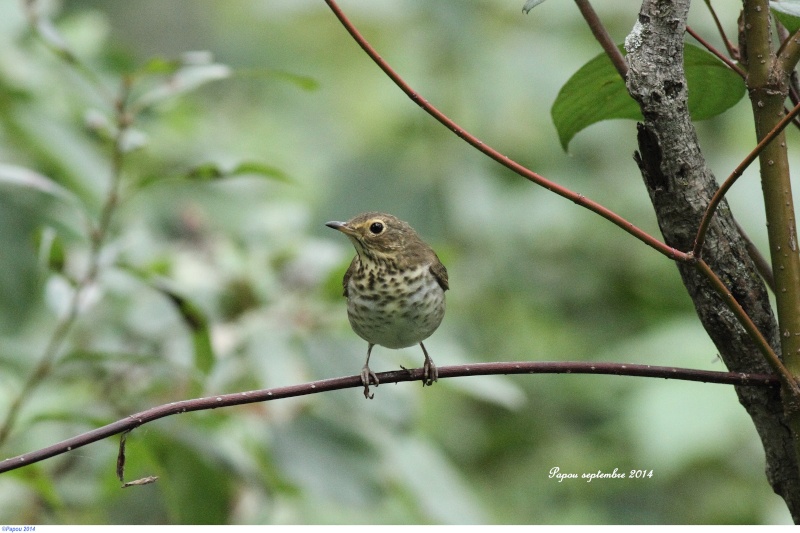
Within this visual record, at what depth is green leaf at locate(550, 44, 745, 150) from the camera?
1709 millimetres

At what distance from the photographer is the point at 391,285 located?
2.47 metres

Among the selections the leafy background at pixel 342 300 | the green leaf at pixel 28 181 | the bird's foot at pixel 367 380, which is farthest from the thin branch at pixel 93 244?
the bird's foot at pixel 367 380

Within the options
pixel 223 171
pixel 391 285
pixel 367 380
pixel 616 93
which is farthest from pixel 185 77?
pixel 616 93

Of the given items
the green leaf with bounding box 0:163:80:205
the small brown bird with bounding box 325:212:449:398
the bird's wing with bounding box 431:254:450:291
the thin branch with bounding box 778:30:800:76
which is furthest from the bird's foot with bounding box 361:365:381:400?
the green leaf with bounding box 0:163:80:205

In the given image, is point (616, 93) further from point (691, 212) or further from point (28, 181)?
point (28, 181)

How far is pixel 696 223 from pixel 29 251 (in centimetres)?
236

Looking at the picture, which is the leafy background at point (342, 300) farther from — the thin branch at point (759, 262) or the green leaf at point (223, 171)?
the thin branch at point (759, 262)

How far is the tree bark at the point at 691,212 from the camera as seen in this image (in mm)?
1503

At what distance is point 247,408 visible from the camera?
3.37 m

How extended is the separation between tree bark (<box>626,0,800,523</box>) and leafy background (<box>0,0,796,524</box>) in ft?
4.12

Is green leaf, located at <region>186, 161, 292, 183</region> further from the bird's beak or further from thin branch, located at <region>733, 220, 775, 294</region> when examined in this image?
thin branch, located at <region>733, 220, 775, 294</region>

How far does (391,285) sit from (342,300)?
0.89 m

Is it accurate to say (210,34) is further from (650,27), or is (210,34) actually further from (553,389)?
(650,27)
